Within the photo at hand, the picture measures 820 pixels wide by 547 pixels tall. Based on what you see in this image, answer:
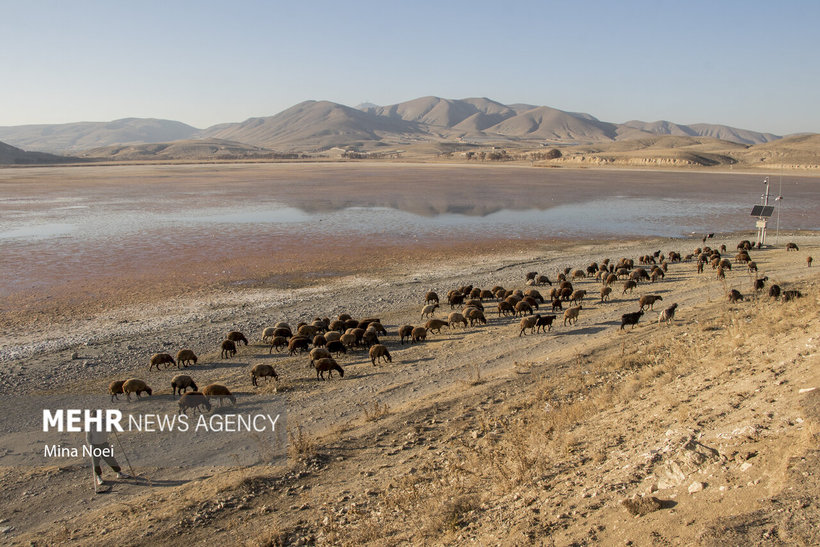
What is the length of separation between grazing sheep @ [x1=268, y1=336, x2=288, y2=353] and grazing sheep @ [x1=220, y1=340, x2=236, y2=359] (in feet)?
3.21

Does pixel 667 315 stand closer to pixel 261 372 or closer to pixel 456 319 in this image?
pixel 456 319

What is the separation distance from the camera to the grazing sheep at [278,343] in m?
15.0

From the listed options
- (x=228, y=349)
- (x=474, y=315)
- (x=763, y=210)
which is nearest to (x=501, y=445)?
(x=474, y=315)

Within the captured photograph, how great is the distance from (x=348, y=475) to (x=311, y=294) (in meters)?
14.4

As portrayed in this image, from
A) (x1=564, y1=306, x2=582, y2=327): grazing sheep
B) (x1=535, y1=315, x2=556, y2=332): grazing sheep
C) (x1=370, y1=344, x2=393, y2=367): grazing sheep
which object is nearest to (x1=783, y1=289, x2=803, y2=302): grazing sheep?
(x1=564, y1=306, x2=582, y2=327): grazing sheep

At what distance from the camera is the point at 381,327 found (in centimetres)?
1627

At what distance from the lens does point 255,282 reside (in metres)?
23.8

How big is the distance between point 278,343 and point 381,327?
10.0 ft

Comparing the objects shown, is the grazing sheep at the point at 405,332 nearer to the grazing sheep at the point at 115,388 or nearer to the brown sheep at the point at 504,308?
the brown sheep at the point at 504,308

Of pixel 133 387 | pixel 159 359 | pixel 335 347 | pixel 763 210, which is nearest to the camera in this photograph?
pixel 133 387

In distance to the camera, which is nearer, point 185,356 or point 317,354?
point 317,354

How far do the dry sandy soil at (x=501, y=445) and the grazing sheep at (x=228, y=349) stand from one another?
44cm

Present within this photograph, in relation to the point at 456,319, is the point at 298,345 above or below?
below

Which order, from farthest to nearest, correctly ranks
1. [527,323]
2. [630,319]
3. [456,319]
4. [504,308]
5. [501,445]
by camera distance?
[504,308] → [456,319] → [527,323] → [630,319] → [501,445]
